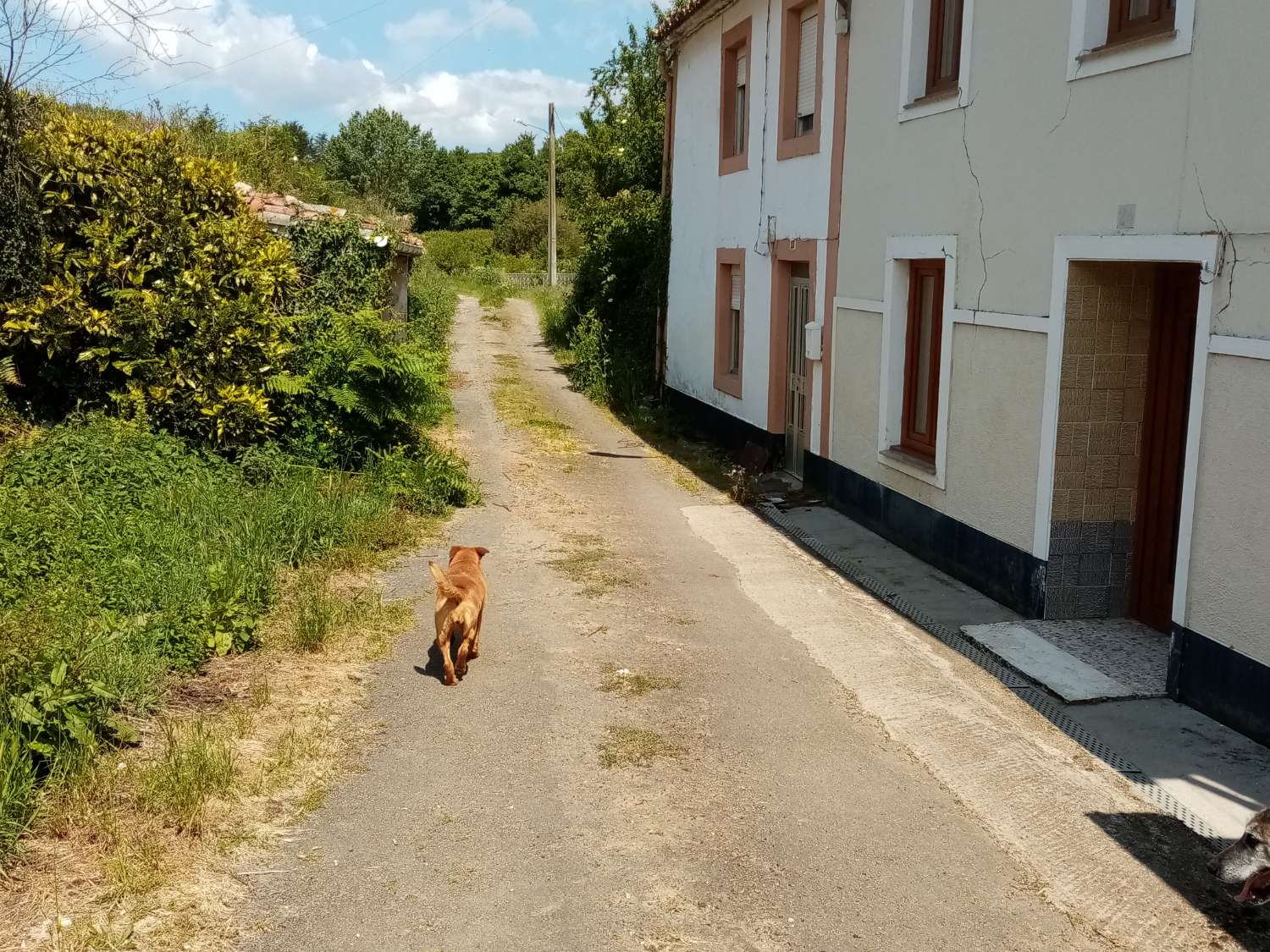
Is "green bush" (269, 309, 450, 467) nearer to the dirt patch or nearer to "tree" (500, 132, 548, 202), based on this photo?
the dirt patch

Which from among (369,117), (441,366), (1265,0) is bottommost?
(441,366)

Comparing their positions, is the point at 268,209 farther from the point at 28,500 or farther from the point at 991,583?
the point at 991,583

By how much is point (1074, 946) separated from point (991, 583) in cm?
447

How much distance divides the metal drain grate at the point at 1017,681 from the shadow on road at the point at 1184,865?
4.4 inches

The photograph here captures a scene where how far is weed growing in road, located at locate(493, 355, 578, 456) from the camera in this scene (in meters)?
15.1

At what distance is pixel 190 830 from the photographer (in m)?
4.77

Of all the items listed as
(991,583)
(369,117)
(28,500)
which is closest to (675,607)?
(991,583)

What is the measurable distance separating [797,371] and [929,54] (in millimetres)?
4120

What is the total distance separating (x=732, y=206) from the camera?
580 inches

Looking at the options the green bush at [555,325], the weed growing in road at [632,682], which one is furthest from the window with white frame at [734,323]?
the green bush at [555,325]

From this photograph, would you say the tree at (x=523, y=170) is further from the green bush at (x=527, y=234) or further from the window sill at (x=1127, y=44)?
the window sill at (x=1127, y=44)

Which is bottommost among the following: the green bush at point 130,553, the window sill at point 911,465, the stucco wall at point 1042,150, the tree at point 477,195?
the green bush at point 130,553

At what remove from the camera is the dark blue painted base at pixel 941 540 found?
26.2 ft

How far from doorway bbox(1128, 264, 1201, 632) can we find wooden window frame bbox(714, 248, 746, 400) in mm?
7321
